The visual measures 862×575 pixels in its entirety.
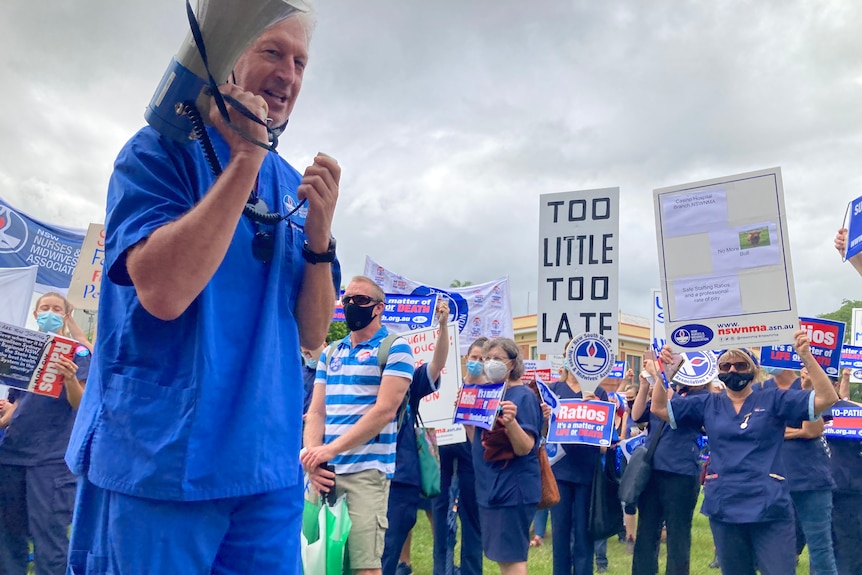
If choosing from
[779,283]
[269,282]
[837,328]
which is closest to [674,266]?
[779,283]

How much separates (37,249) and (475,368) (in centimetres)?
630

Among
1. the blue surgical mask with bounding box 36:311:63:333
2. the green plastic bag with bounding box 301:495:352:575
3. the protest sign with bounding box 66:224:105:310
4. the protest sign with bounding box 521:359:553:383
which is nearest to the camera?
the green plastic bag with bounding box 301:495:352:575

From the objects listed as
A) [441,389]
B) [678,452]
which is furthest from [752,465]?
[441,389]

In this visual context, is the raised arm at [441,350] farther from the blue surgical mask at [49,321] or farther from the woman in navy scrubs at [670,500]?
the blue surgical mask at [49,321]

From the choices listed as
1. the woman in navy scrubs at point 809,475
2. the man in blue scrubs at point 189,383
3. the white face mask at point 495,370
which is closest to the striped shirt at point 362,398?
the white face mask at point 495,370

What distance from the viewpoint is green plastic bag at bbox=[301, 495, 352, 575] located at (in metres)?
4.16

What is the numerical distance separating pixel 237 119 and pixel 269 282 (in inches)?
14.4

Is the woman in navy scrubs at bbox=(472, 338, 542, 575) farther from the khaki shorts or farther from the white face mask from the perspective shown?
the khaki shorts

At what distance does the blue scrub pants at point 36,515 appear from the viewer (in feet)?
17.0

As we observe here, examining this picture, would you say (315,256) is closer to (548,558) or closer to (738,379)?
(738,379)

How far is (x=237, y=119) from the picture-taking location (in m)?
1.50

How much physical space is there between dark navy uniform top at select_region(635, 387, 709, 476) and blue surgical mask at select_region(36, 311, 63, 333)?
5264 mm

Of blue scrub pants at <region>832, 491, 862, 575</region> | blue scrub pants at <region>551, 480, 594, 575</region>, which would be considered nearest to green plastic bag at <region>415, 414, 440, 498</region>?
blue scrub pants at <region>551, 480, 594, 575</region>

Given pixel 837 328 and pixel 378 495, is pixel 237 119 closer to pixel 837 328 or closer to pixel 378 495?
pixel 378 495
